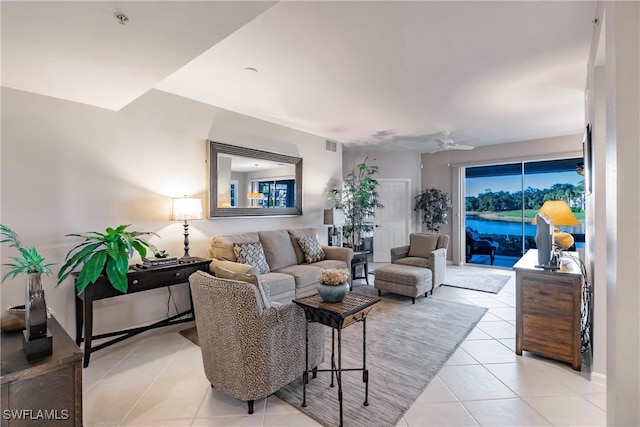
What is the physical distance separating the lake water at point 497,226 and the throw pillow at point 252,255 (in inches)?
210

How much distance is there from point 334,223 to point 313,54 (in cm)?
324

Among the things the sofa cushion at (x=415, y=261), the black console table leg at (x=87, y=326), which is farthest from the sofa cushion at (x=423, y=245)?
the black console table leg at (x=87, y=326)

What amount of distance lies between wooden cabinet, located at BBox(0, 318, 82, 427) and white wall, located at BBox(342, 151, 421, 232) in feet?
20.7

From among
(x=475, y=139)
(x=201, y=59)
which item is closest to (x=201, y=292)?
(x=201, y=59)

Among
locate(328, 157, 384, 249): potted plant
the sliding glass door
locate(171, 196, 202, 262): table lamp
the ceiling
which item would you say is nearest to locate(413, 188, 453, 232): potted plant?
the sliding glass door

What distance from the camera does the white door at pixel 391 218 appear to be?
7.32m

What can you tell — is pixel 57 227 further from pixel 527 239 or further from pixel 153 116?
pixel 527 239

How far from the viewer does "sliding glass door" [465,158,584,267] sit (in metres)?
6.09

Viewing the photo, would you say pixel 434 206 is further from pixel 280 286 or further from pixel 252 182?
pixel 280 286

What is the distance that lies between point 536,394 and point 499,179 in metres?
5.63

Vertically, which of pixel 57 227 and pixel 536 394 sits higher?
pixel 57 227

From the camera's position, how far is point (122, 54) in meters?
2.01


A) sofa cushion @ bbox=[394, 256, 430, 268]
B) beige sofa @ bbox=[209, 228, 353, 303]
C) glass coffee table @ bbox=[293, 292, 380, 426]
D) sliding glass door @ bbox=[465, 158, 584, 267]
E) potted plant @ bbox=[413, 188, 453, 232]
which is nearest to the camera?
glass coffee table @ bbox=[293, 292, 380, 426]

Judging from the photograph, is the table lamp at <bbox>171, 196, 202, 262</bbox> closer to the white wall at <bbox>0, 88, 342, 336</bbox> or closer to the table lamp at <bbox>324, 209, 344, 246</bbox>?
the white wall at <bbox>0, 88, 342, 336</bbox>
